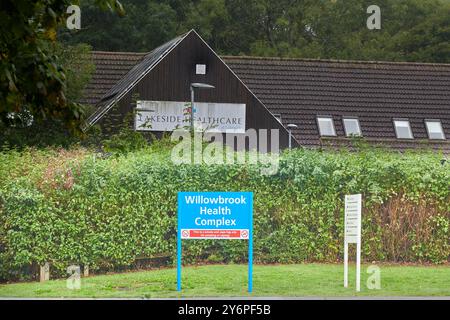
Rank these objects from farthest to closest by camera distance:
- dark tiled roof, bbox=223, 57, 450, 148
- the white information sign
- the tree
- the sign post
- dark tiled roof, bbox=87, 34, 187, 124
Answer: dark tiled roof, bbox=223, 57, 450, 148 < the white information sign < dark tiled roof, bbox=87, 34, 187, 124 < the sign post < the tree

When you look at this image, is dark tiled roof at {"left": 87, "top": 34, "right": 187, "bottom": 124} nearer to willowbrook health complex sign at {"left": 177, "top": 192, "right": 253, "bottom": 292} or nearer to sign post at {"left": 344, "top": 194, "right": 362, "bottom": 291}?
willowbrook health complex sign at {"left": 177, "top": 192, "right": 253, "bottom": 292}

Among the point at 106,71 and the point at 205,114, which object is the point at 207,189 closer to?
the point at 205,114

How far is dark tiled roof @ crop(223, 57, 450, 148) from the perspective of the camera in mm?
48594

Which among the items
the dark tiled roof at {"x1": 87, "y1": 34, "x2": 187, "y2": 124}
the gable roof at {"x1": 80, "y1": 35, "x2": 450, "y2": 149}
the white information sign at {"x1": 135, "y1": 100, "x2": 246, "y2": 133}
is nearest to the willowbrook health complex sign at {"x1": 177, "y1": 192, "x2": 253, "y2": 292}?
the dark tiled roof at {"x1": 87, "y1": 34, "x2": 187, "y2": 124}

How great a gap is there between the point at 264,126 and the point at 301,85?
651cm

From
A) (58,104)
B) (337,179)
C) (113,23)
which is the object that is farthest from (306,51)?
(58,104)

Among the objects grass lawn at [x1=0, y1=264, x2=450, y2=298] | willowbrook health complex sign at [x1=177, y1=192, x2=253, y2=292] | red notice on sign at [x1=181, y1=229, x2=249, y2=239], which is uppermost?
willowbrook health complex sign at [x1=177, y1=192, x2=253, y2=292]

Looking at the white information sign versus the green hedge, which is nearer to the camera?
the green hedge

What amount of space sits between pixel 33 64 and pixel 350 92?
3981 centimetres

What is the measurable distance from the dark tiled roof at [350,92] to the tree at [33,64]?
119 ft

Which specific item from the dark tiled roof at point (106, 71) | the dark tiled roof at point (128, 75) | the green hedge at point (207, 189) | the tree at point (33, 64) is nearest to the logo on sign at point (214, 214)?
the green hedge at point (207, 189)

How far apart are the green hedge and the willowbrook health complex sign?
4.57 m

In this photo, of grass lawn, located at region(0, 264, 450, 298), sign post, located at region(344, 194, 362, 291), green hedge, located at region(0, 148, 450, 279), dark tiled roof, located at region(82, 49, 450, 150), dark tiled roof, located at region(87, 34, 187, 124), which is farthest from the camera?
dark tiled roof, located at region(82, 49, 450, 150)

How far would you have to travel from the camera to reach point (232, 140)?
43.5 metres
